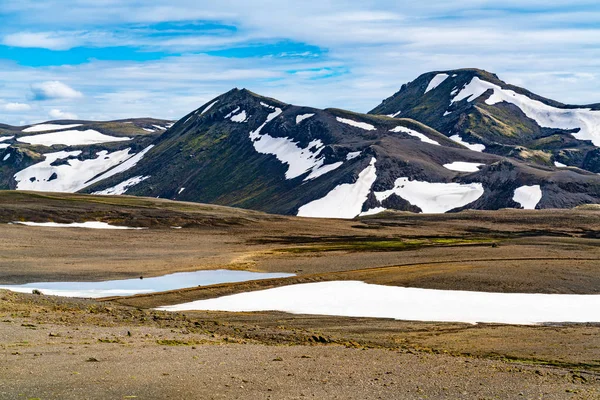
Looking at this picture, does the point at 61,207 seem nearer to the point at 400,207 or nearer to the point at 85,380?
the point at 400,207

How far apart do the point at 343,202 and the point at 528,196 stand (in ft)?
149

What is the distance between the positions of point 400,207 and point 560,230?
6594 cm

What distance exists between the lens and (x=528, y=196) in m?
181

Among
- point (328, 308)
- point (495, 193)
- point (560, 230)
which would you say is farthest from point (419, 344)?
point (495, 193)

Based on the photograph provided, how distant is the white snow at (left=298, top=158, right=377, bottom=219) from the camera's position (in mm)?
180500

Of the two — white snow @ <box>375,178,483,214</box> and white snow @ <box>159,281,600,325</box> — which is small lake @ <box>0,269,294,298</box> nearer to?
white snow @ <box>159,281,600,325</box>

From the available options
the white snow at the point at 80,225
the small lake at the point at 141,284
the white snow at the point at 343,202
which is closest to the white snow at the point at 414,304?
the small lake at the point at 141,284

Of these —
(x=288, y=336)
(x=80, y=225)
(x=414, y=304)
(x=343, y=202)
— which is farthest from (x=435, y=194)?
(x=288, y=336)

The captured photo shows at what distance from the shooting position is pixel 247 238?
111 meters

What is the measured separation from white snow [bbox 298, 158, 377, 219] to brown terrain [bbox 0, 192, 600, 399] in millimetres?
85659

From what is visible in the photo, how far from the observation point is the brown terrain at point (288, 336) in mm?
24203

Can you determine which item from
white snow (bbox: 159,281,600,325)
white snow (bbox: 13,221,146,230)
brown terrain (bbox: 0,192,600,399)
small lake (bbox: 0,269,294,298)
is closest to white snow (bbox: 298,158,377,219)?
white snow (bbox: 13,221,146,230)

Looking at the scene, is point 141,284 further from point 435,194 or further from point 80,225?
point 435,194

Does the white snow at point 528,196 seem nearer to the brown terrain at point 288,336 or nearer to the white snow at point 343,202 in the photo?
the white snow at point 343,202
